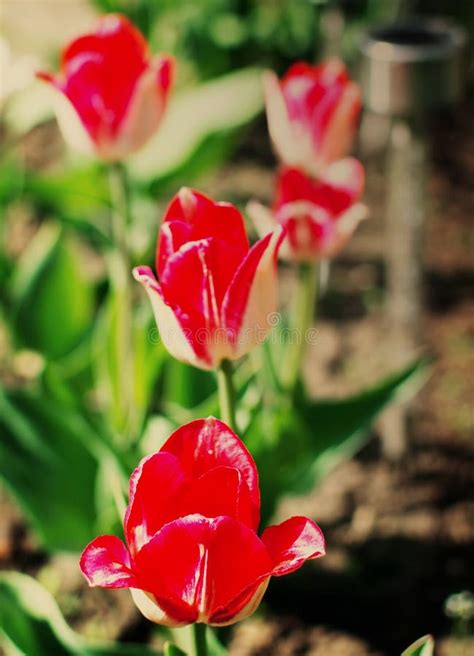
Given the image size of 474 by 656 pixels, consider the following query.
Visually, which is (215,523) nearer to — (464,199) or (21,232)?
(21,232)

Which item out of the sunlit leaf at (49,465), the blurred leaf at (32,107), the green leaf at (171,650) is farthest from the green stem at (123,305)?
the blurred leaf at (32,107)

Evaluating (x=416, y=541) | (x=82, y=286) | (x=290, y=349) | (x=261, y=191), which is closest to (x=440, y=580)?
(x=416, y=541)

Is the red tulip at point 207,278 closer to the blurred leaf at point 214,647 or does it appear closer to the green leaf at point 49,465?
the blurred leaf at point 214,647

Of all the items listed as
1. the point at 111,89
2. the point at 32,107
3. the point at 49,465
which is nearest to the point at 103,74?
the point at 111,89

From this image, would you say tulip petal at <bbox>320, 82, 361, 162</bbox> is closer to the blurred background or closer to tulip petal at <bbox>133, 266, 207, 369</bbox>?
the blurred background

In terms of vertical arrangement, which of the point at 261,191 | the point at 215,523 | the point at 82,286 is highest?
the point at 215,523

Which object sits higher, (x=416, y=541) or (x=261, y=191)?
(x=261, y=191)

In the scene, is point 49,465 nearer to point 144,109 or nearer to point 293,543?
point 144,109
